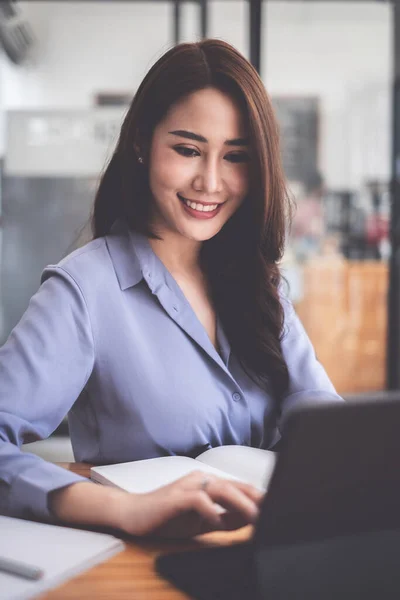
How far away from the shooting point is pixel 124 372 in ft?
4.15

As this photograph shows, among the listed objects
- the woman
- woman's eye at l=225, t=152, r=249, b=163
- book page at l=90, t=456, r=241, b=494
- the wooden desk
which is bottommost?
the wooden desk

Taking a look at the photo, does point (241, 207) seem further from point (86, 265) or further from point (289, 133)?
point (289, 133)

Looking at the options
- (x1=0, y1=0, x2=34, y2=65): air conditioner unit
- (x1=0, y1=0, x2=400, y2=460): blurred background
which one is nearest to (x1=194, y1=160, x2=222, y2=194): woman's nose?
(x1=0, y1=0, x2=400, y2=460): blurred background

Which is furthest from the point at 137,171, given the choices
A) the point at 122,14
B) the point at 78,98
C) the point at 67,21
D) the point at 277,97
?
the point at 277,97

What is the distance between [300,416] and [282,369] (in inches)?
33.0

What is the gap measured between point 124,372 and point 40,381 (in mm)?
178

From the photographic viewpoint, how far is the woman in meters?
1.20

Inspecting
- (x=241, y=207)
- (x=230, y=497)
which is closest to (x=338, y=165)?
(x=241, y=207)

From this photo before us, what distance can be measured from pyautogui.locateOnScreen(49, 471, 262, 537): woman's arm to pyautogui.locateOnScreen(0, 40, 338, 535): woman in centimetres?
24

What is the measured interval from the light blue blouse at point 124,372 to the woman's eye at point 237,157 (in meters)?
0.22

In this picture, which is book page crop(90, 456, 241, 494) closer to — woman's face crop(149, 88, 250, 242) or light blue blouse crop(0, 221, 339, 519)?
light blue blouse crop(0, 221, 339, 519)

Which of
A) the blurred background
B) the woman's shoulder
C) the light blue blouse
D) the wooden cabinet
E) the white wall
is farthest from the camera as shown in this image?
the white wall

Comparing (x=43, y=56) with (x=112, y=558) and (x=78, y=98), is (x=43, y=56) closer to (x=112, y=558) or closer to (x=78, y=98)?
(x=78, y=98)

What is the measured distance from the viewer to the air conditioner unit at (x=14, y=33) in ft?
13.6
